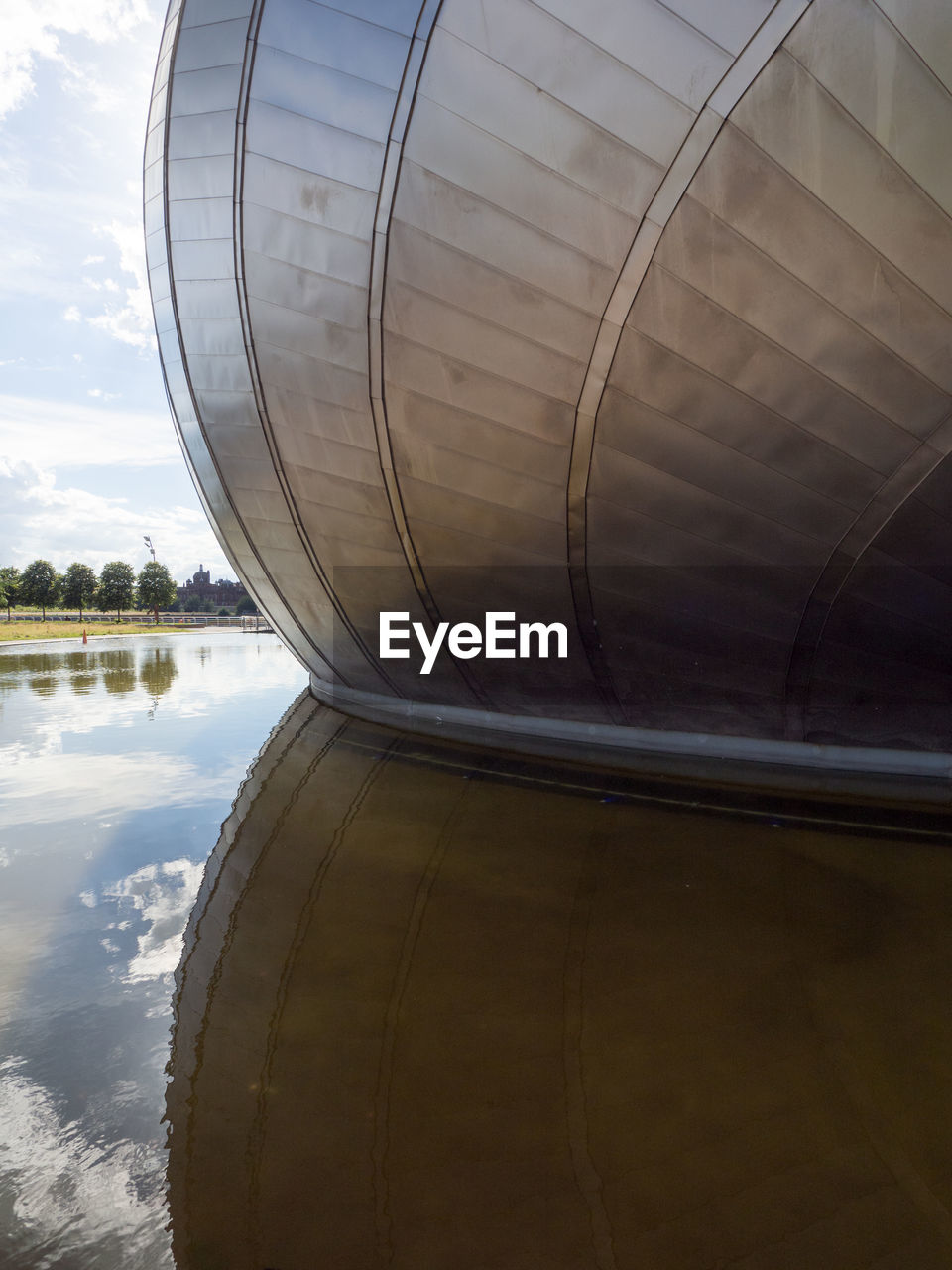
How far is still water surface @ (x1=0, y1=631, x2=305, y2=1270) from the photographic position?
2061mm

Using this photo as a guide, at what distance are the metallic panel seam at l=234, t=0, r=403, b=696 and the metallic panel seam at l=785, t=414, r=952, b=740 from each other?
16.6 feet

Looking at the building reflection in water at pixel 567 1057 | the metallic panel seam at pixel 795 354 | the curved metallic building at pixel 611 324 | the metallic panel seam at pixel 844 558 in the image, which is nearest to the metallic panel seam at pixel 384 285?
the curved metallic building at pixel 611 324

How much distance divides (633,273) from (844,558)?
273cm

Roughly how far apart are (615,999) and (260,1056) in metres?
1.37

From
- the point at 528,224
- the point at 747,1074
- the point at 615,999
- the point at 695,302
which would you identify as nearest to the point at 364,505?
the point at 528,224

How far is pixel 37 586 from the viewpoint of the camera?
5700 centimetres

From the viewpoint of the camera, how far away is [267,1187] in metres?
2.11

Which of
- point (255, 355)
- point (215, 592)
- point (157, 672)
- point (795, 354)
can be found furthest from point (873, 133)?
point (215, 592)

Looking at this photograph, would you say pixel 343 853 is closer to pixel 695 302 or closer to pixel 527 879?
pixel 527 879

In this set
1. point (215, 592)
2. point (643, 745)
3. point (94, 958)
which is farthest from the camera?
point (215, 592)

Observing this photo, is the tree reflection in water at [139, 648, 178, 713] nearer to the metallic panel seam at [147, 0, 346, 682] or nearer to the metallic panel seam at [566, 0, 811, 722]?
the metallic panel seam at [147, 0, 346, 682]

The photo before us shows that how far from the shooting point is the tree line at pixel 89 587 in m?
56.7

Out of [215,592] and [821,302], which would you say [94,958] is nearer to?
[821,302]

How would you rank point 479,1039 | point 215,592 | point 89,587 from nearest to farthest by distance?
point 479,1039 → point 89,587 → point 215,592
